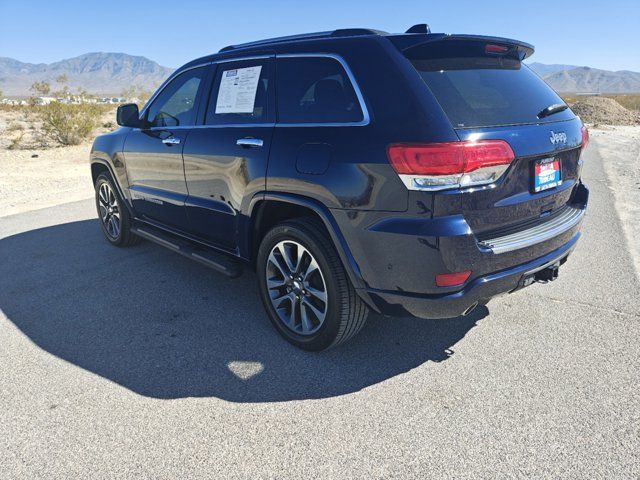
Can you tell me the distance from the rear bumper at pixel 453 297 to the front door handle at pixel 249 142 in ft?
3.92

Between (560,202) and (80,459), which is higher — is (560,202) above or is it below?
above

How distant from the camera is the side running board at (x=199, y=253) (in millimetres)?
3472

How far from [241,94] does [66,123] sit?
49.8ft

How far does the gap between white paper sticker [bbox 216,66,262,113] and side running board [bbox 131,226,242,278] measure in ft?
3.60

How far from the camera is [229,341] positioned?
127 inches

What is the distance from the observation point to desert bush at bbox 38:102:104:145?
15.8 metres

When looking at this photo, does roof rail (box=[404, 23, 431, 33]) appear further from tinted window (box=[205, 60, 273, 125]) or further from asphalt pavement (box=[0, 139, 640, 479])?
asphalt pavement (box=[0, 139, 640, 479])

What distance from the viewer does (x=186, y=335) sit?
3342 mm

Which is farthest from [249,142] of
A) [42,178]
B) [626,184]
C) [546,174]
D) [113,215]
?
[42,178]

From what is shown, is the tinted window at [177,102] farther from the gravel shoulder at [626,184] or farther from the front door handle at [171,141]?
the gravel shoulder at [626,184]

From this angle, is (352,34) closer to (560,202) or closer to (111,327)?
(560,202)

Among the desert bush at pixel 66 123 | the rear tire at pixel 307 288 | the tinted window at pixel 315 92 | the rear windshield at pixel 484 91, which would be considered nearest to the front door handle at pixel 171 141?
the tinted window at pixel 315 92

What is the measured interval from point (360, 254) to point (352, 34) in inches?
52.9

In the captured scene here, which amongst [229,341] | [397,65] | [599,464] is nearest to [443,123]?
[397,65]
